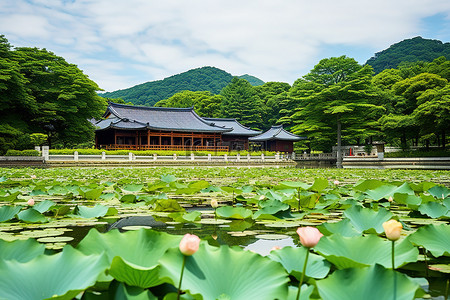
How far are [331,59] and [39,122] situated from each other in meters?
22.0

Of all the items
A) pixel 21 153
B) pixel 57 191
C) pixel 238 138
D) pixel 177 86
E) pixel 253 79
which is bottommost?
pixel 21 153

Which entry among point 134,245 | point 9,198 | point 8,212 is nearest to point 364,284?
point 134,245

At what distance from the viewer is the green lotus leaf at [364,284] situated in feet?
2.57

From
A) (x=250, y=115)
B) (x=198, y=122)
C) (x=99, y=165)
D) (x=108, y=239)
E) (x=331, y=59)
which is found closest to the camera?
(x=108, y=239)

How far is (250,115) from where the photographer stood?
4166cm

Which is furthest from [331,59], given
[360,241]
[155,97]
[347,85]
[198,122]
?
[155,97]

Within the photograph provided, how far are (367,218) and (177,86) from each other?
75352 mm

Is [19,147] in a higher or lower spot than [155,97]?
lower

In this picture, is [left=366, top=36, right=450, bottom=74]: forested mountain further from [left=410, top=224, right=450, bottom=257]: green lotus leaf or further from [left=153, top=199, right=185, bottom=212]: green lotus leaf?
[left=410, top=224, right=450, bottom=257]: green lotus leaf

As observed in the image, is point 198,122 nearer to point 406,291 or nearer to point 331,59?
point 331,59

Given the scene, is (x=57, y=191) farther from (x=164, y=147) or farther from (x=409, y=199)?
(x=164, y=147)

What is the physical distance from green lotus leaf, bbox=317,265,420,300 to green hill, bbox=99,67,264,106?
2733 inches

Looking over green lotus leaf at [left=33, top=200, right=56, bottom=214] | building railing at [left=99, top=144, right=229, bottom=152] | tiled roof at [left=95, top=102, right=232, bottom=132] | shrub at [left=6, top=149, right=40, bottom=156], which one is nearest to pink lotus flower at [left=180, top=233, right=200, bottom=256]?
green lotus leaf at [left=33, top=200, right=56, bottom=214]

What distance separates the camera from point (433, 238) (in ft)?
4.76
